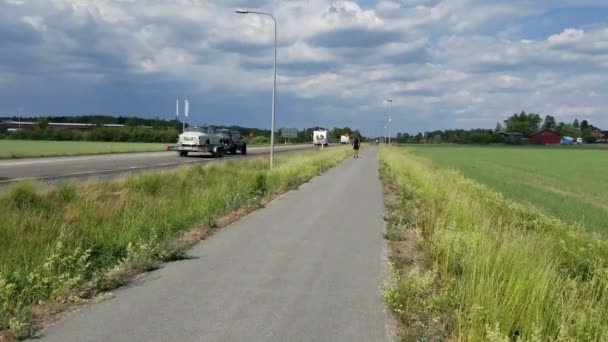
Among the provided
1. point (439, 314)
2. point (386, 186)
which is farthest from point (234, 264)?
point (386, 186)

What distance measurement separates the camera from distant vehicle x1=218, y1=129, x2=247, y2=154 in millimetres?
51719

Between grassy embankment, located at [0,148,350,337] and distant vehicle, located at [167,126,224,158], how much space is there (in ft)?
87.7

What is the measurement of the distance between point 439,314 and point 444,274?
67.1 inches

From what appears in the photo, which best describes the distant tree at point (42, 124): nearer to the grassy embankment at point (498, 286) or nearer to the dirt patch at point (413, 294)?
the dirt patch at point (413, 294)

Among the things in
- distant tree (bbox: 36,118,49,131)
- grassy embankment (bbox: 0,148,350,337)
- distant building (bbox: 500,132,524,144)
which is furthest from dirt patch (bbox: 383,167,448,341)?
distant building (bbox: 500,132,524,144)

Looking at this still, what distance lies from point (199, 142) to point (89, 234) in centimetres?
3584

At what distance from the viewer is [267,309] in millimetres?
6105

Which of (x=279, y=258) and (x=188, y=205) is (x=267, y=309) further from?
(x=188, y=205)

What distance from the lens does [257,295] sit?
663cm

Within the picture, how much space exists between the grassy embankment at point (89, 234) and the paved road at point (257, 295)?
1.31 ft

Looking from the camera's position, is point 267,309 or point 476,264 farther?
point 476,264

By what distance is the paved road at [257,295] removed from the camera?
537 cm

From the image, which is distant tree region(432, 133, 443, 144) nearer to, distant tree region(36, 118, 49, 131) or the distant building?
the distant building

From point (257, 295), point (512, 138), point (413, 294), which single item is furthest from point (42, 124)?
point (512, 138)
